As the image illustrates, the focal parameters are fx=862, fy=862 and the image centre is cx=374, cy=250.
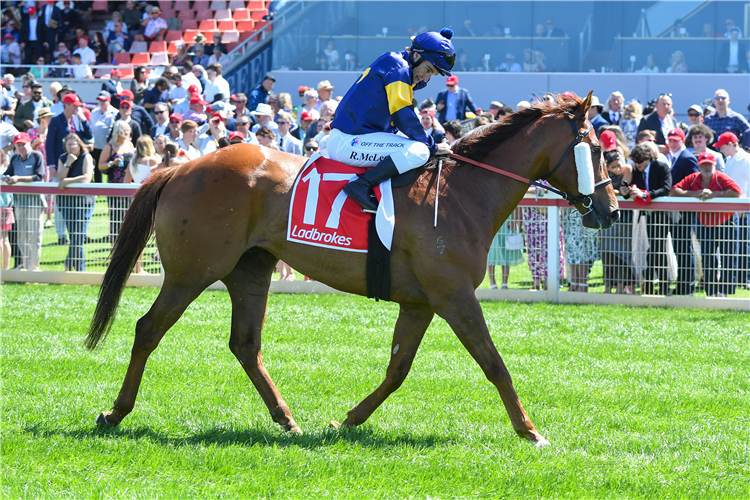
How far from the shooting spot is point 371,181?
15.8 feet

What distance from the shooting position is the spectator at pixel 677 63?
52.7ft

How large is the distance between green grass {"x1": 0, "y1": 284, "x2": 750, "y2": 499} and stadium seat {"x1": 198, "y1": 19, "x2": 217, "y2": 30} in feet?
50.5

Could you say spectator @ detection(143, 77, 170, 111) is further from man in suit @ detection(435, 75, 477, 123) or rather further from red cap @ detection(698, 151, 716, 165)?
red cap @ detection(698, 151, 716, 165)

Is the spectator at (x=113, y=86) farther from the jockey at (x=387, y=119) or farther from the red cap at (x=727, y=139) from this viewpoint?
the jockey at (x=387, y=119)

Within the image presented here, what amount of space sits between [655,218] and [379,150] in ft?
16.4

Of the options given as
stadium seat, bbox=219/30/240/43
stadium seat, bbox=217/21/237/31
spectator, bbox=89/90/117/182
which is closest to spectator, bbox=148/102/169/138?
spectator, bbox=89/90/117/182

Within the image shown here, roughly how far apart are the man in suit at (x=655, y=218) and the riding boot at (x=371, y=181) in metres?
4.82

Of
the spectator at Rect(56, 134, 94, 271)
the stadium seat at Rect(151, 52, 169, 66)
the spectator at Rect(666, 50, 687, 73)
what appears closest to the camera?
the spectator at Rect(56, 134, 94, 271)

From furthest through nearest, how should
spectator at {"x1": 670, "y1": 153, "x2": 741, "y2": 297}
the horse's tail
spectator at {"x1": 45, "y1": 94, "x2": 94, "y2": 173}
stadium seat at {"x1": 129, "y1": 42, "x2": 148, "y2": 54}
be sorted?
1. stadium seat at {"x1": 129, "y1": 42, "x2": 148, "y2": 54}
2. spectator at {"x1": 45, "y1": 94, "x2": 94, "y2": 173}
3. spectator at {"x1": 670, "y1": 153, "x2": 741, "y2": 297}
4. the horse's tail

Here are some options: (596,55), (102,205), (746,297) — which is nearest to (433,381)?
(746,297)

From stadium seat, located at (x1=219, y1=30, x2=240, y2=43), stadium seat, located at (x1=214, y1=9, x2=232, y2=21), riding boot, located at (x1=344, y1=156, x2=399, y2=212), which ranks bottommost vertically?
riding boot, located at (x1=344, y1=156, x2=399, y2=212)

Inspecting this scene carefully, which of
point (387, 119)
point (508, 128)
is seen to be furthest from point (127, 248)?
point (508, 128)

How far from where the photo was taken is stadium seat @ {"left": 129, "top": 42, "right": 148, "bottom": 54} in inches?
866

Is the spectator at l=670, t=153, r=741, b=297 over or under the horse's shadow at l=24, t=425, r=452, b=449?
over
